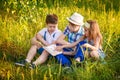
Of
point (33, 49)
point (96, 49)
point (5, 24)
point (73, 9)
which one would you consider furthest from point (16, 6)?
point (96, 49)

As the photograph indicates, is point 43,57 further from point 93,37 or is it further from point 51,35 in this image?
point 93,37

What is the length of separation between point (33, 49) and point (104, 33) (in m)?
1.82


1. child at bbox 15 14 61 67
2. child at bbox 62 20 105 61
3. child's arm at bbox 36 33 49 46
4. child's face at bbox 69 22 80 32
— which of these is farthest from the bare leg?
child's face at bbox 69 22 80 32

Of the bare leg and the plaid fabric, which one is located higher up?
the plaid fabric

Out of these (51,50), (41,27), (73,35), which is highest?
(73,35)

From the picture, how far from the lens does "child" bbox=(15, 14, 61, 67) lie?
6957mm

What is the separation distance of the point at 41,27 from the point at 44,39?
131 cm

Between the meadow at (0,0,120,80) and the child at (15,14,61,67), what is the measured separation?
125 mm

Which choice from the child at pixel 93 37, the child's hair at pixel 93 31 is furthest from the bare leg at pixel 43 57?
the child's hair at pixel 93 31

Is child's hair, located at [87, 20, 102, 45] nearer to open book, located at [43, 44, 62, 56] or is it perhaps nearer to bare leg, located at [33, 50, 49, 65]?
open book, located at [43, 44, 62, 56]

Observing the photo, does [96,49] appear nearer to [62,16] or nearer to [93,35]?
A: [93,35]

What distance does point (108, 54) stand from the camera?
24.0 feet

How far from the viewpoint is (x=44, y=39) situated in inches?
291

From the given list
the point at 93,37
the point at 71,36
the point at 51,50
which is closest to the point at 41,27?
the point at 71,36
